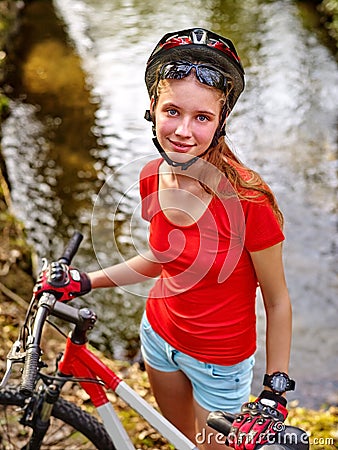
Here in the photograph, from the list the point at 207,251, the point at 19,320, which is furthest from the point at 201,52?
the point at 19,320

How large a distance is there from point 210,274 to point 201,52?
771 millimetres

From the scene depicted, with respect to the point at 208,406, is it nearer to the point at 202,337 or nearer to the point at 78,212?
the point at 202,337

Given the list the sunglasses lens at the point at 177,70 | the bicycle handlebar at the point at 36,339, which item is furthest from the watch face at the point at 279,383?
the sunglasses lens at the point at 177,70

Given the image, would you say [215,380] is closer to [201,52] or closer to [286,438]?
[286,438]

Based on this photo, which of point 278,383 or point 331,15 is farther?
point 331,15

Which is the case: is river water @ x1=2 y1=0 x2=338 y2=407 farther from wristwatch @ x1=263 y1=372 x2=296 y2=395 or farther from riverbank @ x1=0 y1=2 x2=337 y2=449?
wristwatch @ x1=263 y1=372 x2=296 y2=395

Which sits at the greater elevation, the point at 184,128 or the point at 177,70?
the point at 177,70

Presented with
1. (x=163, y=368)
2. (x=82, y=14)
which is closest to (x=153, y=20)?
(x=82, y=14)

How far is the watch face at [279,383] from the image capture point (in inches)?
88.7

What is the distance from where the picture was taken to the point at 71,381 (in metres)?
2.57

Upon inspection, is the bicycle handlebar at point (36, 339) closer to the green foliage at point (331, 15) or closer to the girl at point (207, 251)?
the girl at point (207, 251)

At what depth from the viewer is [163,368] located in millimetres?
2729

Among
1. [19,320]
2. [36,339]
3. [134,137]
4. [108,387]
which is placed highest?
[36,339]

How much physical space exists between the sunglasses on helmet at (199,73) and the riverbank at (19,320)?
2222 mm
